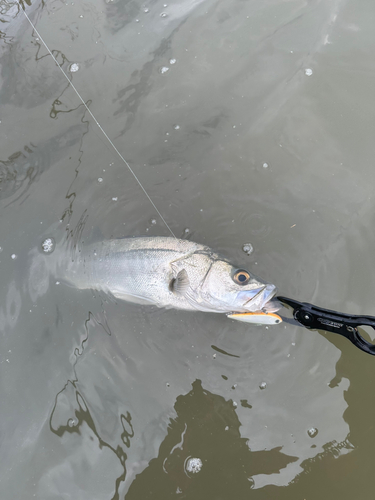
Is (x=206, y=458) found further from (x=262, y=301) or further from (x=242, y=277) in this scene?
(x=242, y=277)

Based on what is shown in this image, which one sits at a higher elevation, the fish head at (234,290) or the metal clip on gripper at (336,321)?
the fish head at (234,290)

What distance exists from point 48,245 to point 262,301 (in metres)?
2.65

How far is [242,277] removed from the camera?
10.4 feet

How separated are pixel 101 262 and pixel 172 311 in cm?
100

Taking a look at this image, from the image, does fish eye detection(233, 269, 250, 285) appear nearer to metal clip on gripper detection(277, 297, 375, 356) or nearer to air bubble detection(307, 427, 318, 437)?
metal clip on gripper detection(277, 297, 375, 356)

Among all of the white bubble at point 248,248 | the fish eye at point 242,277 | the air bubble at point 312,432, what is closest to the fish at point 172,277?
the fish eye at point 242,277

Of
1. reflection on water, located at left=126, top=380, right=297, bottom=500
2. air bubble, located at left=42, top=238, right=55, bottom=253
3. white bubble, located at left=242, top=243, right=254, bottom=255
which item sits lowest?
reflection on water, located at left=126, top=380, right=297, bottom=500

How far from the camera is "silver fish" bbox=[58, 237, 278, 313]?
3.12 metres

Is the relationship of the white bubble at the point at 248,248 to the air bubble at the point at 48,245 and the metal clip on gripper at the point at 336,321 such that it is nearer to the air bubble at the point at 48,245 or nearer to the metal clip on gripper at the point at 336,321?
the metal clip on gripper at the point at 336,321

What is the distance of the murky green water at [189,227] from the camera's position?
317 cm

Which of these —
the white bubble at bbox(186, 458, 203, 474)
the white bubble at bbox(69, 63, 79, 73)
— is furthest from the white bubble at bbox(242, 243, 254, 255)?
the white bubble at bbox(69, 63, 79, 73)

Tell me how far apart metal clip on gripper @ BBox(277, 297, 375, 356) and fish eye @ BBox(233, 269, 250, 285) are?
1.45 feet

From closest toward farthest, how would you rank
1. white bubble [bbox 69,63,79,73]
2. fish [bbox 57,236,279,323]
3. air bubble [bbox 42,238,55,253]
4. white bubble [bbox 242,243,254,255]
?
1. fish [bbox 57,236,279,323]
2. white bubble [bbox 242,243,254,255]
3. air bubble [bbox 42,238,55,253]
4. white bubble [bbox 69,63,79,73]

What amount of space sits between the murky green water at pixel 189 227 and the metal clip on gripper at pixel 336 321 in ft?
2.08
